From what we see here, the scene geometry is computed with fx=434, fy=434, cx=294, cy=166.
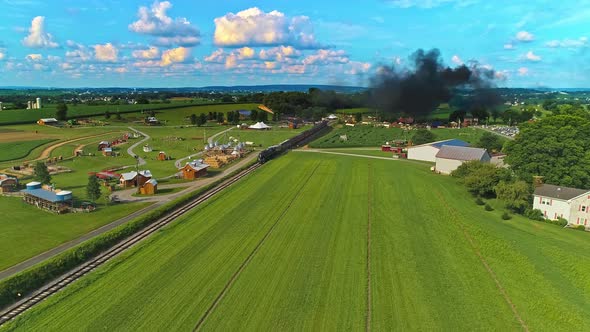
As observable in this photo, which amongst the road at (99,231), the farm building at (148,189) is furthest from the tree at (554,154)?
the farm building at (148,189)

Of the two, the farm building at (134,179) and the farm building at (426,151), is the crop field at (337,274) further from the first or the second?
the farm building at (426,151)

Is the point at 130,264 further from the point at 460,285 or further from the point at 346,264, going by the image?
the point at 460,285

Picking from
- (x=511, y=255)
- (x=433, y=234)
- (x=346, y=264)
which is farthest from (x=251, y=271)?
(x=511, y=255)

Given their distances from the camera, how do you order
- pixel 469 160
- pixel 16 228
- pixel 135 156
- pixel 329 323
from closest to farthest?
pixel 329 323 → pixel 16 228 → pixel 469 160 → pixel 135 156

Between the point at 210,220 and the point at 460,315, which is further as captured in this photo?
the point at 210,220

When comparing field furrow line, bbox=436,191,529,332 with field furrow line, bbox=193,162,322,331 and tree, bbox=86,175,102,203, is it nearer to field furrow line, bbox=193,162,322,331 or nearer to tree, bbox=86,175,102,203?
field furrow line, bbox=193,162,322,331

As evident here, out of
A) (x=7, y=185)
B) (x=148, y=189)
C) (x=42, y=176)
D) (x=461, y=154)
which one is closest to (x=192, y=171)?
(x=148, y=189)

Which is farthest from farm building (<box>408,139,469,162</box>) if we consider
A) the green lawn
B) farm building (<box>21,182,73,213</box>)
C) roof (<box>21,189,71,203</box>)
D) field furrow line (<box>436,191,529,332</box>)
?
roof (<box>21,189,71,203</box>)
